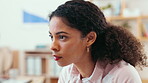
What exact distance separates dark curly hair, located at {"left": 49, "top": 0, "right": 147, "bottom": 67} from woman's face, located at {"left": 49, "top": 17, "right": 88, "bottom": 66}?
0.02 meters

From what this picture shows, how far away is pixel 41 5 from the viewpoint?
3260 mm

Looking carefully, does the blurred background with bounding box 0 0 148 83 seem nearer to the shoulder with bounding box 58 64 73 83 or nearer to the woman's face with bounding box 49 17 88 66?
the shoulder with bounding box 58 64 73 83

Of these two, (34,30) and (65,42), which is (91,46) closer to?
(65,42)

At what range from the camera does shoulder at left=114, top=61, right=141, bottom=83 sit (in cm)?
95

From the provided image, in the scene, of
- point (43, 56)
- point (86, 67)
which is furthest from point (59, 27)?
point (43, 56)

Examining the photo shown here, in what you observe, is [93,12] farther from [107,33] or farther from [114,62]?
[114,62]

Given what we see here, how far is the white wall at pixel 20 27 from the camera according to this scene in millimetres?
3287

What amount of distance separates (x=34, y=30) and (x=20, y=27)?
0.23 metres

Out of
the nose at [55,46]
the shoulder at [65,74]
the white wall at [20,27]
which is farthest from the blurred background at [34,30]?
the nose at [55,46]

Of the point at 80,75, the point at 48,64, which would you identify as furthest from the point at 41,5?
the point at 80,75

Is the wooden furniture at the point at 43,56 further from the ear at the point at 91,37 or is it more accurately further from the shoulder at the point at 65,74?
the ear at the point at 91,37

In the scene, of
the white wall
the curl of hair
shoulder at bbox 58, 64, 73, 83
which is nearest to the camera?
the curl of hair

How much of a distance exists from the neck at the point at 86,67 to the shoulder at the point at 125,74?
13cm

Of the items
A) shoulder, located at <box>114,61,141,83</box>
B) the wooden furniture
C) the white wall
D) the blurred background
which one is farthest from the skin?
the white wall
